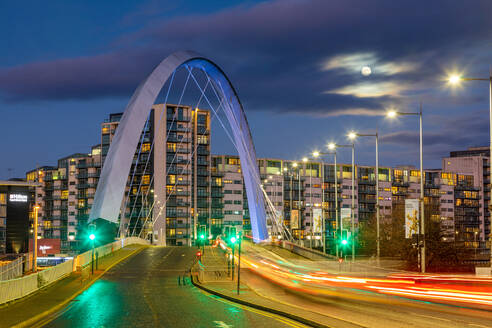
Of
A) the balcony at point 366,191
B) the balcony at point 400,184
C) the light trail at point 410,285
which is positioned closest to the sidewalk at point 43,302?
the light trail at point 410,285

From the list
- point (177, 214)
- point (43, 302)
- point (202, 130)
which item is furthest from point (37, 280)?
point (202, 130)

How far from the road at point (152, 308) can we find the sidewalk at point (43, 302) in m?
0.53

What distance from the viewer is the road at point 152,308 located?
22.8 metres

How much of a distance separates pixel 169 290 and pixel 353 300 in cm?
1207

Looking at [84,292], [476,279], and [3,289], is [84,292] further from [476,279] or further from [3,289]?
[476,279]

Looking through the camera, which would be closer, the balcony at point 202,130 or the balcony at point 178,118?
the balcony at point 178,118

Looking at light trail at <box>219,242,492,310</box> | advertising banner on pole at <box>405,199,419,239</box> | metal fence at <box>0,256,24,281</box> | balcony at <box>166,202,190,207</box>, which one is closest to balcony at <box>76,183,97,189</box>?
balcony at <box>166,202,190,207</box>

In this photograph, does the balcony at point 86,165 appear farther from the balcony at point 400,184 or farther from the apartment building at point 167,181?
the balcony at point 400,184

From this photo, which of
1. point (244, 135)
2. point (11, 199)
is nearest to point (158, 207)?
point (244, 135)

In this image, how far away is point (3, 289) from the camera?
27.3 metres

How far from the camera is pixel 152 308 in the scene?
91.1ft

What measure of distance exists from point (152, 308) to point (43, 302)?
17.8ft

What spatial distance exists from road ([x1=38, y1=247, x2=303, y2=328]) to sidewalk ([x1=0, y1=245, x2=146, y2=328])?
21.1 inches

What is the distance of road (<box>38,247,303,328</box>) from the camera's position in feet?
74.9
